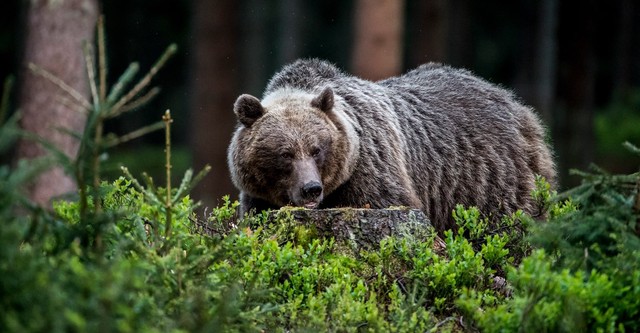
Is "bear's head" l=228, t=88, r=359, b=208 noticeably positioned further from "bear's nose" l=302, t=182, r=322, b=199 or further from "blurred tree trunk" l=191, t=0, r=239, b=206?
"blurred tree trunk" l=191, t=0, r=239, b=206

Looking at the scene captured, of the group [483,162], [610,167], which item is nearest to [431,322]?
[483,162]

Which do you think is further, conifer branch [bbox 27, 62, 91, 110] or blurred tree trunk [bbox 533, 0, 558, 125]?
blurred tree trunk [bbox 533, 0, 558, 125]

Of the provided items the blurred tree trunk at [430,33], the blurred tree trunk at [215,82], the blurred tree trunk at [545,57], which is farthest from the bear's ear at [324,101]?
the blurred tree trunk at [545,57]

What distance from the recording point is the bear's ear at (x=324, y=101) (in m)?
7.97

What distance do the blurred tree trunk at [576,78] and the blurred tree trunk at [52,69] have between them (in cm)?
1311

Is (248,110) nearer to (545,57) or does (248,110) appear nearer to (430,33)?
(430,33)

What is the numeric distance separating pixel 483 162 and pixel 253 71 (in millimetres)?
21590

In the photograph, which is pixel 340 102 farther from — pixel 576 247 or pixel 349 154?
pixel 576 247

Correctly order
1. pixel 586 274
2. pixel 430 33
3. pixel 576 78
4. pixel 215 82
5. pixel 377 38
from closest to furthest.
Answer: pixel 586 274, pixel 377 38, pixel 215 82, pixel 430 33, pixel 576 78

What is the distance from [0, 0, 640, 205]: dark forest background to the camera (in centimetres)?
1688

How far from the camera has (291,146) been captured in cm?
777

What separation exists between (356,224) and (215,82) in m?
10.8

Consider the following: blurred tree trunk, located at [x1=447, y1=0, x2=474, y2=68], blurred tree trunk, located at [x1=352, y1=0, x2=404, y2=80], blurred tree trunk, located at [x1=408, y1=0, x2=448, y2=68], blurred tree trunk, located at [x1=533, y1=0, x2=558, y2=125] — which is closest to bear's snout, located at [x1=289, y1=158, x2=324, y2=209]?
blurred tree trunk, located at [x1=352, y1=0, x2=404, y2=80]

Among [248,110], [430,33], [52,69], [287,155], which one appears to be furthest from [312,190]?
[430,33]
